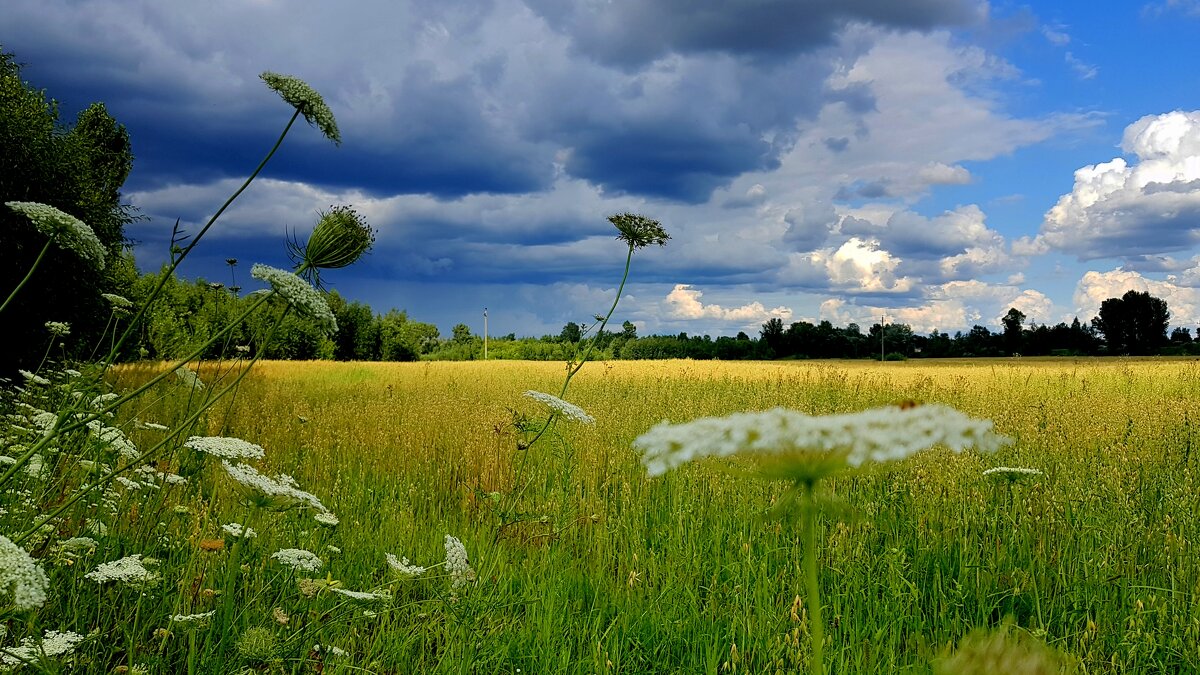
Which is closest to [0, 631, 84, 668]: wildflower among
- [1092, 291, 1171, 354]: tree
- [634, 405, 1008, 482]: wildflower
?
[634, 405, 1008, 482]: wildflower

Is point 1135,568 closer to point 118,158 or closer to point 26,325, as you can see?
point 26,325

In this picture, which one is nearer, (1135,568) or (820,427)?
(820,427)

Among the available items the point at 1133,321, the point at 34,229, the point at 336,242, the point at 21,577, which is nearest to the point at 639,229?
the point at 336,242

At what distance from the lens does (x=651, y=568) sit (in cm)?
407

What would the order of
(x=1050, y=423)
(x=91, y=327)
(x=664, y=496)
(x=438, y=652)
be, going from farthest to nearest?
(x=91, y=327)
(x=1050, y=423)
(x=664, y=496)
(x=438, y=652)

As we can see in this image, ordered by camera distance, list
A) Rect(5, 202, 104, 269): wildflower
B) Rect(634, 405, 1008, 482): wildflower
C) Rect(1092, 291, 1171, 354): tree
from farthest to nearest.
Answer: Rect(1092, 291, 1171, 354): tree < Rect(5, 202, 104, 269): wildflower < Rect(634, 405, 1008, 482): wildflower

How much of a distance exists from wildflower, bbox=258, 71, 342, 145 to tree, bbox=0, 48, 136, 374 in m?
11.7

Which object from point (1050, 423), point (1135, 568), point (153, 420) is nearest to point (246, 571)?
point (1135, 568)

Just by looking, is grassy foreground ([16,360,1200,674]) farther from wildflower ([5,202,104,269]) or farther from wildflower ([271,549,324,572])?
wildflower ([5,202,104,269])

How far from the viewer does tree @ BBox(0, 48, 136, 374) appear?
41.7 feet

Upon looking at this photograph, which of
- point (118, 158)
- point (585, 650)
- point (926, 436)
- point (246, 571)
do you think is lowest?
point (585, 650)

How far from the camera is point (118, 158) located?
2789 centimetres

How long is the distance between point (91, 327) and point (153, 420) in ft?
26.6

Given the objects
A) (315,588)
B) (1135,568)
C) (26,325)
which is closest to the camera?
(315,588)
